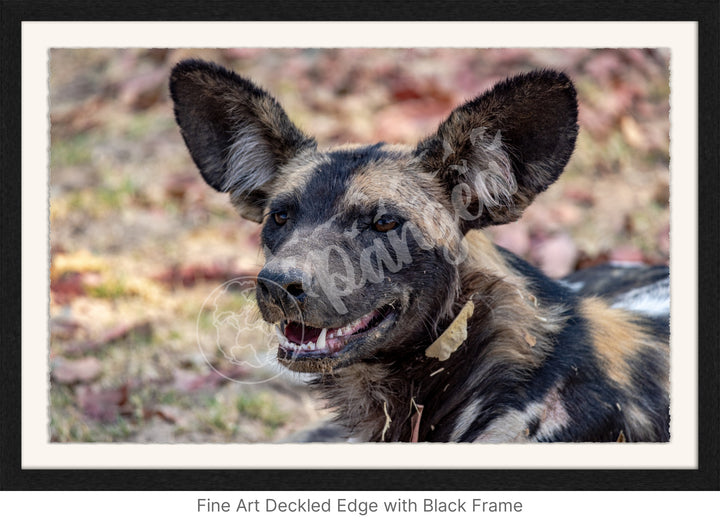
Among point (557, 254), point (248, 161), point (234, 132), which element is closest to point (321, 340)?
point (248, 161)

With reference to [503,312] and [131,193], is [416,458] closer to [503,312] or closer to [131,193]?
[503,312]

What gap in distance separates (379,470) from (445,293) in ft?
2.73

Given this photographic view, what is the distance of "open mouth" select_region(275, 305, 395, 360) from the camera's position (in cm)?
360

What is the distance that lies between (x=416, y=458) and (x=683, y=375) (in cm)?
127

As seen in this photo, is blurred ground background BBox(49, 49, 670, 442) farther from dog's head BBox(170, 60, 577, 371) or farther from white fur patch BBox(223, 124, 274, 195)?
dog's head BBox(170, 60, 577, 371)

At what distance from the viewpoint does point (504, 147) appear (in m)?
3.70

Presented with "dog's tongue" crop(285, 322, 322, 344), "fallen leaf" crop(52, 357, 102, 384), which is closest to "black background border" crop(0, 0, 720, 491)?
"dog's tongue" crop(285, 322, 322, 344)

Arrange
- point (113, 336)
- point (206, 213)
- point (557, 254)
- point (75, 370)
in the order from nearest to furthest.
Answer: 1. point (75, 370)
2. point (113, 336)
3. point (557, 254)
4. point (206, 213)

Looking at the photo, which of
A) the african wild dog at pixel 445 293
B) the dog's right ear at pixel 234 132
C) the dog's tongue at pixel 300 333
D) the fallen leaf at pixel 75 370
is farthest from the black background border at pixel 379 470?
the fallen leaf at pixel 75 370

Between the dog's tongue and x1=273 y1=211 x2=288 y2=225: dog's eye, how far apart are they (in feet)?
1.78

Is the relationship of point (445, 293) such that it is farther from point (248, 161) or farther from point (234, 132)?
point (234, 132)

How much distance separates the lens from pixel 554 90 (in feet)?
11.7

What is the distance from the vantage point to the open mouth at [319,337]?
11.8 ft
